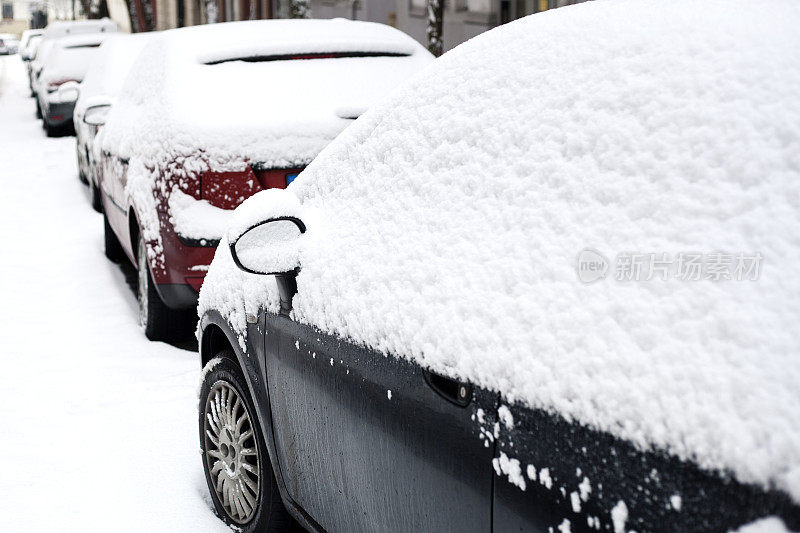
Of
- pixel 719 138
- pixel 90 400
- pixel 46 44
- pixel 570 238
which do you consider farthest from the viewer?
pixel 46 44

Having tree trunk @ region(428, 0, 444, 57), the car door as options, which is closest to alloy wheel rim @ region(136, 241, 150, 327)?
the car door

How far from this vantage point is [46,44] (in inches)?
943

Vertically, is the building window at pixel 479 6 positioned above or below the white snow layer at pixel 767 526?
below

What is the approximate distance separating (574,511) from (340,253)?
101 centimetres

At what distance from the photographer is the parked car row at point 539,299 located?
1.47 meters

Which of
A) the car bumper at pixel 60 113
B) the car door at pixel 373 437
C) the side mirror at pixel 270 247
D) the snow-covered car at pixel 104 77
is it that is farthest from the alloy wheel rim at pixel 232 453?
the car bumper at pixel 60 113

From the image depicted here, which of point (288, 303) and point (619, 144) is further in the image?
point (288, 303)

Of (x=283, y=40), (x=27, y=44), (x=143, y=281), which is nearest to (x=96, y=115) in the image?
(x=143, y=281)

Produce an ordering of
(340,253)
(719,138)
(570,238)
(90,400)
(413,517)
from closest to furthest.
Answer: (719,138) → (570,238) → (413,517) → (340,253) → (90,400)

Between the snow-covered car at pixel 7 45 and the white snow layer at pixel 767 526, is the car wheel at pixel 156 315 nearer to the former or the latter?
the white snow layer at pixel 767 526

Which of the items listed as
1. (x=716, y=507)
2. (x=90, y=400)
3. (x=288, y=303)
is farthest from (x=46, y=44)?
(x=716, y=507)

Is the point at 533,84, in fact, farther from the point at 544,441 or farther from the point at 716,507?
the point at 716,507
